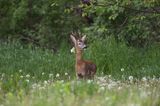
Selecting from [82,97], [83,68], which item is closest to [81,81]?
[82,97]

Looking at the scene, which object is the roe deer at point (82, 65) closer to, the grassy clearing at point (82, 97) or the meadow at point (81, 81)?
the meadow at point (81, 81)

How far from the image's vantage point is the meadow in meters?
7.23

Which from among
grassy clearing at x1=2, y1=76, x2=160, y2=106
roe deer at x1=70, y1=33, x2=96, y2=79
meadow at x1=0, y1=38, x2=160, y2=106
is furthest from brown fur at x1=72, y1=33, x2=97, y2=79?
grassy clearing at x1=2, y1=76, x2=160, y2=106

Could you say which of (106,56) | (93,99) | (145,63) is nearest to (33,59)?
(106,56)

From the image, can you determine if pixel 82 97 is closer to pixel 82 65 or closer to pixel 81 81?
pixel 81 81

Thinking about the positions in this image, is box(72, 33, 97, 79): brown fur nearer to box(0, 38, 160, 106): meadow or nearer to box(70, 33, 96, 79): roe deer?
box(70, 33, 96, 79): roe deer

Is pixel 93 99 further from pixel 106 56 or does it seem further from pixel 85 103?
pixel 106 56

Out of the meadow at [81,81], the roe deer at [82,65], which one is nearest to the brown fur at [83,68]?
the roe deer at [82,65]

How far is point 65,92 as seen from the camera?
301 inches

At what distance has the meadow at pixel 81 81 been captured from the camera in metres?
7.23

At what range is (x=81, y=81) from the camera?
8703 mm

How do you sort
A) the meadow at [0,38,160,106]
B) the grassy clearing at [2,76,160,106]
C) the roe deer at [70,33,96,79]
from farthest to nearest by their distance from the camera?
1. the roe deer at [70,33,96,79]
2. the meadow at [0,38,160,106]
3. the grassy clearing at [2,76,160,106]

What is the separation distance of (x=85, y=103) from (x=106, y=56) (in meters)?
7.24

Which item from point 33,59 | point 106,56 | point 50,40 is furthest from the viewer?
point 50,40
